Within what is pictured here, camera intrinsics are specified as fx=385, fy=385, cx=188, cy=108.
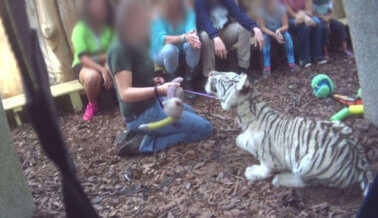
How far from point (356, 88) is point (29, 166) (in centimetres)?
162

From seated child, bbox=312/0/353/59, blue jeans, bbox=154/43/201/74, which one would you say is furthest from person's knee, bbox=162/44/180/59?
seated child, bbox=312/0/353/59

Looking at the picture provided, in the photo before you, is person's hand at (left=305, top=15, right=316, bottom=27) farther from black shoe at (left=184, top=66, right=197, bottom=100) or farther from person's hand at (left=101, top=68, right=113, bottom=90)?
person's hand at (left=101, top=68, right=113, bottom=90)

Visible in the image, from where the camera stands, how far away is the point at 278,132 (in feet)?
4.52

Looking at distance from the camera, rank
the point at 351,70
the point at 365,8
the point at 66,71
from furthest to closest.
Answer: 1. the point at 351,70
2. the point at 365,8
3. the point at 66,71

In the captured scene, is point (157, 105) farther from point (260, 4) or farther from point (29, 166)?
point (29, 166)

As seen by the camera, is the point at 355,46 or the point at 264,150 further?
the point at 355,46

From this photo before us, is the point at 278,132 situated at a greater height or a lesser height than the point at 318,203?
greater

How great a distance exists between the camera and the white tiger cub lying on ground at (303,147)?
1.30 meters

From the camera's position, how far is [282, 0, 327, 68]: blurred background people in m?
0.82

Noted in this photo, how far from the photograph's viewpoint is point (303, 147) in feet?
4.32

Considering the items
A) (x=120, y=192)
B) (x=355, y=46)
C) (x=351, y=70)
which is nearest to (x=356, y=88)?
(x=351, y=70)

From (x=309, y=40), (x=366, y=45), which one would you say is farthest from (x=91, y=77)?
(x=366, y=45)

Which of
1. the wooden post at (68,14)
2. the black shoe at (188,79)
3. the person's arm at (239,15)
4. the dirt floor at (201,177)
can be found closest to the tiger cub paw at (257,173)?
the dirt floor at (201,177)

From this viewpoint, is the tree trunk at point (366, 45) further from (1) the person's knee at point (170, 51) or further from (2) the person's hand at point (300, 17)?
(1) the person's knee at point (170, 51)
